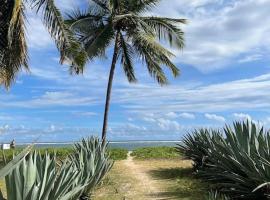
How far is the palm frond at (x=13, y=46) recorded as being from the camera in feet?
45.9

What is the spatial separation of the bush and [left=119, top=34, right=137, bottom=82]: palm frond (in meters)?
12.0

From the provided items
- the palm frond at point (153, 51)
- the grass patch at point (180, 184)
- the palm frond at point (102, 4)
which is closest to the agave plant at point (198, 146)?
the grass patch at point (180, 184)

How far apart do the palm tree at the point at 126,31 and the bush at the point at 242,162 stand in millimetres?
10788

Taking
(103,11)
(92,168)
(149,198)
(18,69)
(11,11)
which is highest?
(103,11)

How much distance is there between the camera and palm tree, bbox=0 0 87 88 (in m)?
14.1

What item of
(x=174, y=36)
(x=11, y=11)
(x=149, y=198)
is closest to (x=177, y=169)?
(x=149, y=198)

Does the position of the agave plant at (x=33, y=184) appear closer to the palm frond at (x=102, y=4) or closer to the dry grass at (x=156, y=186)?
the dry grass at (x=156, y=186)

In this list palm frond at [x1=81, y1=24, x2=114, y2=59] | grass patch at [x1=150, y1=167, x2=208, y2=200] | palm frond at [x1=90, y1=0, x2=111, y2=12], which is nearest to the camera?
grass patch at [x1=150, y1=167, x2=208, y2=200]

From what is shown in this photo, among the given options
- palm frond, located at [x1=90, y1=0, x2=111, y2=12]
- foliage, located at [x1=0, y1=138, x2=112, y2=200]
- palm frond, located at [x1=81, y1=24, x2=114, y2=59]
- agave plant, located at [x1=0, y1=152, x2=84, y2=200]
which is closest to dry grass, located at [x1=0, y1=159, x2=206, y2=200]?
foliage, located at [x1=0, y1=138, x2=112, y2=200]

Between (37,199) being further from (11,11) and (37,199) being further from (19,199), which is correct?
(11,11)

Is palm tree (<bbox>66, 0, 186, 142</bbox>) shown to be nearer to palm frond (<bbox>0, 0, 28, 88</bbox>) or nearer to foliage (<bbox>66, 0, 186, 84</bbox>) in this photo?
foliage (<bbox>66, 0, 186, 84</bbox>)

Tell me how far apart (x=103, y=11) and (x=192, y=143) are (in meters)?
9.94

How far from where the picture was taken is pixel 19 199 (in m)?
5.00

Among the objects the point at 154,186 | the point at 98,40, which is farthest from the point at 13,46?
the point at 98,40
